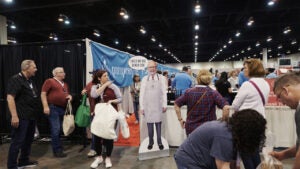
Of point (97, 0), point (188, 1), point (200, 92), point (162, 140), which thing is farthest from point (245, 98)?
point (188, 1)

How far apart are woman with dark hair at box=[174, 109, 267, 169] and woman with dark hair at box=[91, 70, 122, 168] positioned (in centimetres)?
231

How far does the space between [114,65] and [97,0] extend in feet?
8.69

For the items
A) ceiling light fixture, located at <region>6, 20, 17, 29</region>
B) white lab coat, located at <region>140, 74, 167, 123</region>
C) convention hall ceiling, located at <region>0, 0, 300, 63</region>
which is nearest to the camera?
white lab coat, located at <region>140, 74, 167, 123</region>

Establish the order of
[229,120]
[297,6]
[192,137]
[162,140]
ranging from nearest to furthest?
[229,120]
[192,137]
[162,140]
[297,6]

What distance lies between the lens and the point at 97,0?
7.17m

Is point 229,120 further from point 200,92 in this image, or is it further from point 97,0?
point 97,0

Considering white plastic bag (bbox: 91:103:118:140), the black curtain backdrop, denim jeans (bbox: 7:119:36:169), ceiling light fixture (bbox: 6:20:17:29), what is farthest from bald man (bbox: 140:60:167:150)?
ceiling light fixture (bbox: 6:20:17:29)

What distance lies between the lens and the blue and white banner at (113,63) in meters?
4.80

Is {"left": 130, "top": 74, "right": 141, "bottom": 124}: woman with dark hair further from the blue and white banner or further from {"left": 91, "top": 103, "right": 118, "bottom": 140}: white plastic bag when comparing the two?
{"left": 91, "top": 103, "right": 118, "bottom": 140}: white plastic bag

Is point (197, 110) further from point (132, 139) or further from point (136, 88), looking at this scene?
point (136, 88)

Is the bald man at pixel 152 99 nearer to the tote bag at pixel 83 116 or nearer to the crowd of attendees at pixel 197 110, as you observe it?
the crowd of attendees at pixel 197 110

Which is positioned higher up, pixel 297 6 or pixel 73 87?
pixel 297 6

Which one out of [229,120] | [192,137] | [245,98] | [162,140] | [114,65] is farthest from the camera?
[114,65]

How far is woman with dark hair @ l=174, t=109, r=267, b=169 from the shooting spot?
3.71ft
